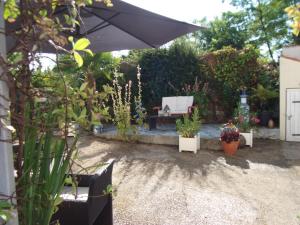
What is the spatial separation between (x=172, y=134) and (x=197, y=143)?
1.00 metres

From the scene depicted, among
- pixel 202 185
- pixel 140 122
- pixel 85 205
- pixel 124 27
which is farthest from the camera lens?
pixel 140 122

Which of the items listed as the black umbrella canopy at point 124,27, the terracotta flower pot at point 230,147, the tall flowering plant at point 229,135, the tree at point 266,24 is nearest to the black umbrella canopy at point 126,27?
the black umbrella canopy at point 124,27

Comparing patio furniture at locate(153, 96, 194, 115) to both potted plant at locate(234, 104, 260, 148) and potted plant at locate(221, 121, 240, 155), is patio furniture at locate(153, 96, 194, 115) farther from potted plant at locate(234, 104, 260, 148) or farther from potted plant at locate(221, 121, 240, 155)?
potted plant at locate(221, 121, 240, 155)

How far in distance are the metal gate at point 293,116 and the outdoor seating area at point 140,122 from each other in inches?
1.0

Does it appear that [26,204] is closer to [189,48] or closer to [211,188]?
[211,188]

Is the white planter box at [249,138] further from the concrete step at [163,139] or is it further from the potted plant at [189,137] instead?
the potted plant at [189,137]

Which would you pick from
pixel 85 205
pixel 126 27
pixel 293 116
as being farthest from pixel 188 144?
pixel 85 205

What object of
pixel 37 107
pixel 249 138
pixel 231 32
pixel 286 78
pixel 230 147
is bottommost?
pixel 230 147

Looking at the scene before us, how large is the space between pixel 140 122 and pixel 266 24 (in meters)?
9.76

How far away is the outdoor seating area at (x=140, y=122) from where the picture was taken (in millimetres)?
1076

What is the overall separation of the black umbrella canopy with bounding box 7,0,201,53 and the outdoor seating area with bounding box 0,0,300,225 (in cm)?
1

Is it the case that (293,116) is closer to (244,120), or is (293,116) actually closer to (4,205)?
(244,120)

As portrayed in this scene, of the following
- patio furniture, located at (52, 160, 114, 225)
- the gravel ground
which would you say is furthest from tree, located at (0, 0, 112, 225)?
the gravel ground

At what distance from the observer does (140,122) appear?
7566mm
